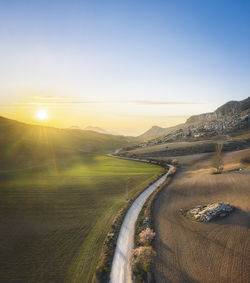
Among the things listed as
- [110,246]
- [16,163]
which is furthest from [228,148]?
[16,163]

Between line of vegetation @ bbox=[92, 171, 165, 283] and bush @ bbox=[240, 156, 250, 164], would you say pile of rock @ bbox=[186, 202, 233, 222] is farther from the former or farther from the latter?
bush @ bbox=[240, 156, 250, 164]

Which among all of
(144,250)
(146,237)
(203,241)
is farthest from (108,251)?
(203,241)

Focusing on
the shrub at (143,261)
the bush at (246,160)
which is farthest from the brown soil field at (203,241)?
the bush at (246,160)

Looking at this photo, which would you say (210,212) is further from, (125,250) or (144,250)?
(125,250)

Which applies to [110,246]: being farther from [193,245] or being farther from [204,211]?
[204,211]

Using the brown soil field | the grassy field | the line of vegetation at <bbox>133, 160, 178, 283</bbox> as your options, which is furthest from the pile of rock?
the grassy field

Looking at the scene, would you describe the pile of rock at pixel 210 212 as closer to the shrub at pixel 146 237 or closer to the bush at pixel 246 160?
the shrub at pixel 146 237
